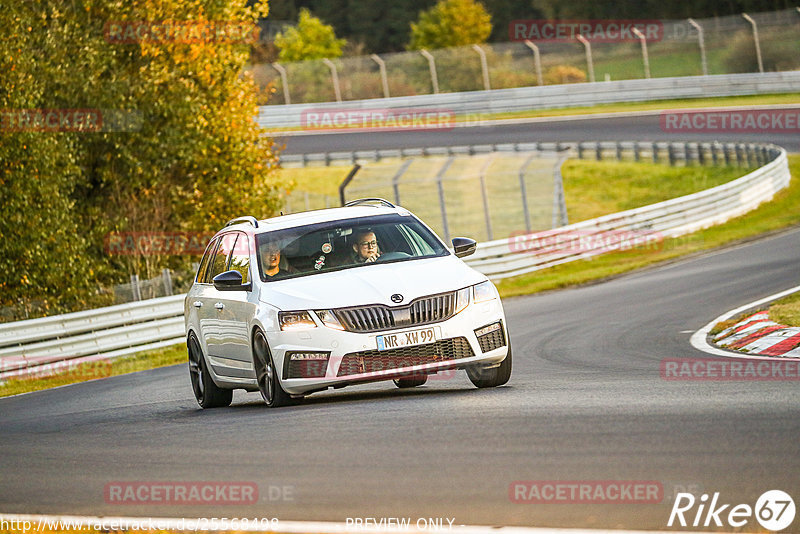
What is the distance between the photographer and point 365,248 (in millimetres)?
10695

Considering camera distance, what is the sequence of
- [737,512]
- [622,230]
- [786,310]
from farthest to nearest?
[622,230]
[786,310]
[737,512]

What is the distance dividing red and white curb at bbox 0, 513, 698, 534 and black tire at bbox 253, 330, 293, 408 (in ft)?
10.7

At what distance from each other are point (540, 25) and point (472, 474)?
86416mm

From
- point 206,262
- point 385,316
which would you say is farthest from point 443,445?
point 206,262

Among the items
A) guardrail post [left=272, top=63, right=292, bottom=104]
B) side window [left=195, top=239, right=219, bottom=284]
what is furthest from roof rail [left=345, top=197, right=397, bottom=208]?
guardrail post [left=272, top=63, right=292, bottom=104]

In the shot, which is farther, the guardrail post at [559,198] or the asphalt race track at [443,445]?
the guardrail post at [559,198]

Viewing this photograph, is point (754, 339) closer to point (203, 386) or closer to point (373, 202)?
point (373, 202)

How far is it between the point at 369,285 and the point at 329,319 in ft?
1.48

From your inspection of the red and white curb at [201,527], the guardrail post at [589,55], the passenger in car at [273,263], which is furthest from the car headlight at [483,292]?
the guardrail post at [589,55]

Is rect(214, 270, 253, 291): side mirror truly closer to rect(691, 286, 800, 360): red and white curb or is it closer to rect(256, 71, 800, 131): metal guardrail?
rect(691, 286, 800, 360): red and white curb

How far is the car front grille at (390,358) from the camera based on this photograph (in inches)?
376

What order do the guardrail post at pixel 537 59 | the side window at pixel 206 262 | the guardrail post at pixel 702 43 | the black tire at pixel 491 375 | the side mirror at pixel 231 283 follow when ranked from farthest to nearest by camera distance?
the guardrail post at pixel 537 59
the guardrail post at pixel 702 43
the side window at pixel 206 262
the side mirror at pixel 231 283
the black tire at pixel 491 375

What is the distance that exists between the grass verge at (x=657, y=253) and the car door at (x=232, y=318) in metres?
13.7

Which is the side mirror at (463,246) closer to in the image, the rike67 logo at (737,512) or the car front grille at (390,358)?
the car front grille at (390,358)
